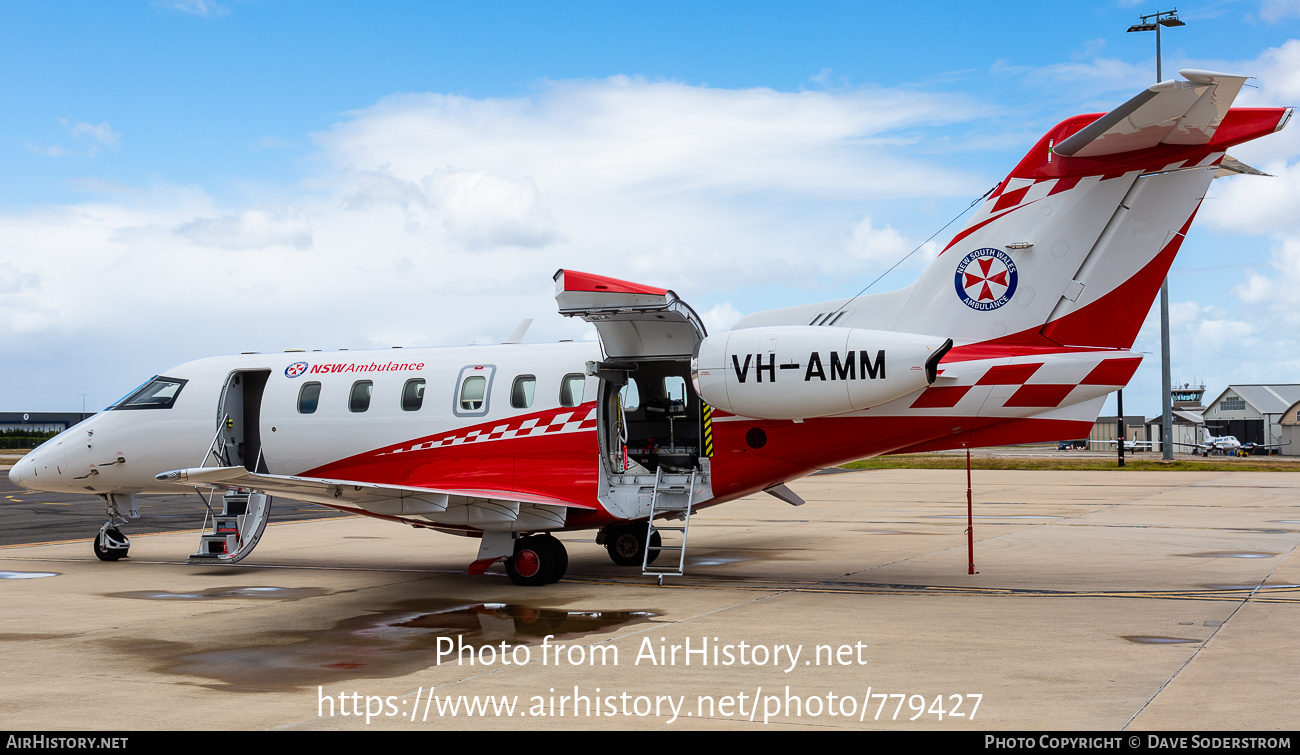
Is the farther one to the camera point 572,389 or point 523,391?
point 523,391

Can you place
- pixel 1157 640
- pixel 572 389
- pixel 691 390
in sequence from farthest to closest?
1. pixel 691 390
2. pixel 572 389
3. pixel 1157 640

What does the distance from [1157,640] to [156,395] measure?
46.2ft

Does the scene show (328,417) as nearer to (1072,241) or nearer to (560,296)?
(560,296)

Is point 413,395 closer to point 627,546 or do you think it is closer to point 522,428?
point 522,428

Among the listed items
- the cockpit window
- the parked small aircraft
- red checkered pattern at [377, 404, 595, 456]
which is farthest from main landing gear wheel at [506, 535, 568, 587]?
the parked small aircraft

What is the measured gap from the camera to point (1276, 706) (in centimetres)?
674

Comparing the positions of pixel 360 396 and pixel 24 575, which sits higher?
pixel 360 396

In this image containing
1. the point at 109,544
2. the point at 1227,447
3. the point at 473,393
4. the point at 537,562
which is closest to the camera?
the point at 537,562

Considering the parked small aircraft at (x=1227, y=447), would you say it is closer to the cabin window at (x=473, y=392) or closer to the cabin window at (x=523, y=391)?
the cabin window at (x=523, y=391)

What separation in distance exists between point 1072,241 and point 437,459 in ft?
27.8

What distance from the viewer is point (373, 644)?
31.3 feet

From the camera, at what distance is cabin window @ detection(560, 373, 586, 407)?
1355 centimetres

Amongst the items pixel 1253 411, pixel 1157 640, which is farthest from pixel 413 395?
pixel 1253 411

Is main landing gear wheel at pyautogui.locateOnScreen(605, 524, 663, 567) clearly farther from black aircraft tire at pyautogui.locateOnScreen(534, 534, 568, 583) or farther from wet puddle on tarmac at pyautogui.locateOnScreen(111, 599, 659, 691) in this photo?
wet puddle on tarmac at pyautogui.locateOnScreen(111, 599, 659, 691)
